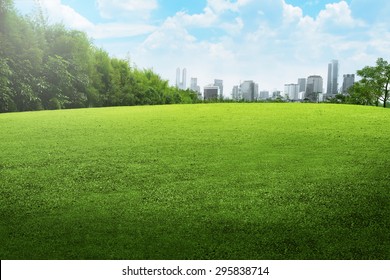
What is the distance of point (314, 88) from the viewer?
1440 centimetres

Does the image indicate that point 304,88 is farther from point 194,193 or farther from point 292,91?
point 194,193

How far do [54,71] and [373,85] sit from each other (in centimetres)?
1309

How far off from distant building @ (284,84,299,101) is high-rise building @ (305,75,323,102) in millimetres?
384

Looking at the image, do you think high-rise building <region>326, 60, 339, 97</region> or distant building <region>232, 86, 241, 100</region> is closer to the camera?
high-rise building <region>326, 60, 339, 97</region>

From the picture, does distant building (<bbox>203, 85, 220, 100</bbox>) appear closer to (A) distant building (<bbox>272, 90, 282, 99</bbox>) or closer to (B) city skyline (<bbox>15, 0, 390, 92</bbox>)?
(A) distant building (<bbox>272, 90, 282, 99</bbox>)

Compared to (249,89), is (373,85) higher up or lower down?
higher up

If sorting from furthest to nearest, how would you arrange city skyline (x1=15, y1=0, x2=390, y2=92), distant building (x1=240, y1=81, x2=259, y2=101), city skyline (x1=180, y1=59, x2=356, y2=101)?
1. distant building (x1=240, y1=81, x2=259, y2=101)
2. city skyline (x1=180, y1=59, x2=356, y2=101)
3. city skyline (x1=15, y1=0, x2=390, y2=92)

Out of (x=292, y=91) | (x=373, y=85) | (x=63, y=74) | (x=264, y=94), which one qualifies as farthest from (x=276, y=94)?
(x=63, y=74)

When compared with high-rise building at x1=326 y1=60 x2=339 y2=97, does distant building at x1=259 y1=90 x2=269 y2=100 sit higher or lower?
lower

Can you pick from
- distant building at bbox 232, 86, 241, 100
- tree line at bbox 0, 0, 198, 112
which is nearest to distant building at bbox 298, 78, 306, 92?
distant building at bbox 232, 86, 241, 100

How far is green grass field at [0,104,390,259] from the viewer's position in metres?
3.41

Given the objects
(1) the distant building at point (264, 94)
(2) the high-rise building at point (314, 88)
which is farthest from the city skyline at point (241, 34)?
(1) the distant building at point (264, 94)

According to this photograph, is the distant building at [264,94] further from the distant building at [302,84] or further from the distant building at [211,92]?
the distant building at [302,84]

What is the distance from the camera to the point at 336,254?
3254mm
